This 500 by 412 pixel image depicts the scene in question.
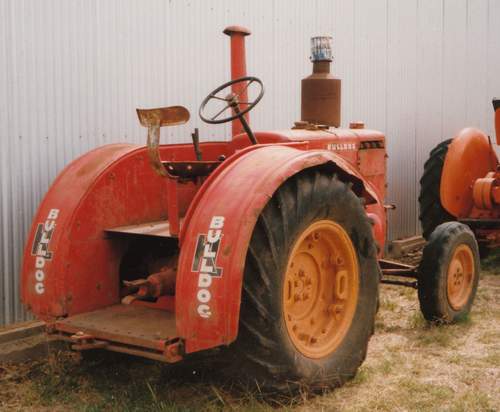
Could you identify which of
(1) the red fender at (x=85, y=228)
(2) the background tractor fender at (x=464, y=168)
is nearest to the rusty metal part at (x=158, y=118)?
(1) the red fender at (x=85, y=228)

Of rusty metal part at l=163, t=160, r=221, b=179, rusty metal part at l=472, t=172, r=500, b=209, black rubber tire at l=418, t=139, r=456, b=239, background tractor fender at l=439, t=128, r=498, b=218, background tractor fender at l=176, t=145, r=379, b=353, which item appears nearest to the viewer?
background tractor fender at l=176, t=145, r=379, b=353

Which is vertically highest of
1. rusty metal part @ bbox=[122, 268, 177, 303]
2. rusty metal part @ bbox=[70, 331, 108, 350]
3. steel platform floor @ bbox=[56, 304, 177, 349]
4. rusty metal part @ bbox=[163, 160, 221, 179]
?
rusty metal part @ bbox=[163, 160, 221, 179]

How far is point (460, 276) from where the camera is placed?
518cm

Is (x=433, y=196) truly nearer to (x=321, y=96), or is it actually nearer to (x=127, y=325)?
(x=321, y=96)

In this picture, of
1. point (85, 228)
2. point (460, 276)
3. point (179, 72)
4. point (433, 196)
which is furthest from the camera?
point (433, 196)

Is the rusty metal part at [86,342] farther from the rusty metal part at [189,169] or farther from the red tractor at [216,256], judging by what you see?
the rusty metal part at [189,169]

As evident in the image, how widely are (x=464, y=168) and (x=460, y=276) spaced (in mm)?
2019

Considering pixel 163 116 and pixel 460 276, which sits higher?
pixel 163 116

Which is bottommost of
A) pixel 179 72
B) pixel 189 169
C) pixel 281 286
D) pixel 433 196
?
pixel 281 286

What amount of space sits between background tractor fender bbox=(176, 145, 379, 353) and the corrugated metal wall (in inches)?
63.2

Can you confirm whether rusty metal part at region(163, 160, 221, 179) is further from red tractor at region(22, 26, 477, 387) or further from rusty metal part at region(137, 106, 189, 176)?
rusty metal part at region(137, 106, 189, 176)

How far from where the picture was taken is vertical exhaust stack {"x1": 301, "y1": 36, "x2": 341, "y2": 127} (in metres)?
5.21

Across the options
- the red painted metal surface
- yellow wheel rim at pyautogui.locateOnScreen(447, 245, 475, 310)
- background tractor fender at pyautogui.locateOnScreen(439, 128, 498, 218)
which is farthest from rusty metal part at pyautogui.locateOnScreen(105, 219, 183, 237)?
background tractor fender at pyautogui.locateOnScreen(439, 128, 498, 218)

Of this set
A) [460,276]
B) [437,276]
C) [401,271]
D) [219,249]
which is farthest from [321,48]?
[219,249]
